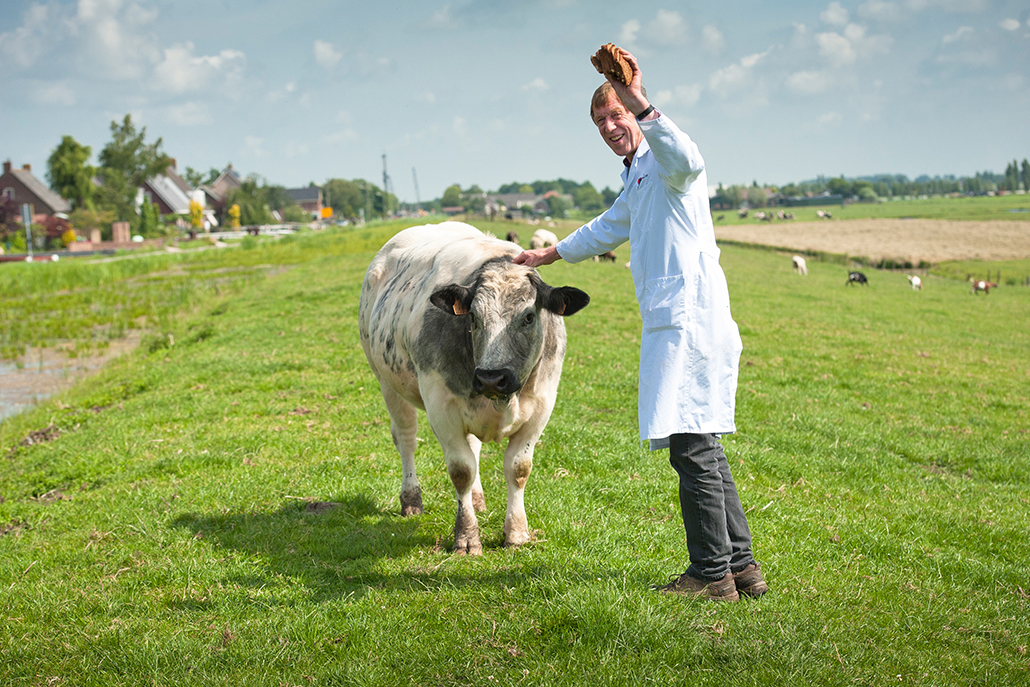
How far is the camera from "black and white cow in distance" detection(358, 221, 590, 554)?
472 centimetres

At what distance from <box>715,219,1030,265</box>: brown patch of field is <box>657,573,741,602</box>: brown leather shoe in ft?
187

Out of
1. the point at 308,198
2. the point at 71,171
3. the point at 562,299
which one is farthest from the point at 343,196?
the point at 562,299

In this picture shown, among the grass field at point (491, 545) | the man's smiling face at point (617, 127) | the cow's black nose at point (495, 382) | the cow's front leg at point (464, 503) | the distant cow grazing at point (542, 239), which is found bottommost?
the grass field at point (491, 545)

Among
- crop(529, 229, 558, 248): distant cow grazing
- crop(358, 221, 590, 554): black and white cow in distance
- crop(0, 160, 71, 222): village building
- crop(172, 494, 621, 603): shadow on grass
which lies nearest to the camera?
crop(358, 221, 590, 554): black and white cow in distance

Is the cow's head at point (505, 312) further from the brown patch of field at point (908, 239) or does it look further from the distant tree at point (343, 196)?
the distant tree at point (343, 196)

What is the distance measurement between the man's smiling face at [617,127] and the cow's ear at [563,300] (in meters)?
0.97

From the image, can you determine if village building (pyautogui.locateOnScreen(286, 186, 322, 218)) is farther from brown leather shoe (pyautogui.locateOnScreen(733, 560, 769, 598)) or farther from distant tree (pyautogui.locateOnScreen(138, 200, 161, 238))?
brown leather shoe (pyautogui.locateOnScreen(733, 560, 769, 598))

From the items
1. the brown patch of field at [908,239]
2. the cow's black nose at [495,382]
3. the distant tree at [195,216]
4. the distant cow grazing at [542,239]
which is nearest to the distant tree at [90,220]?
the distant tree at [195,216]

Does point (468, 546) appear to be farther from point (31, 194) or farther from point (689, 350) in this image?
point (31, 194)

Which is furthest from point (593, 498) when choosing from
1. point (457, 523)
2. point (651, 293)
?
point (651, 293)

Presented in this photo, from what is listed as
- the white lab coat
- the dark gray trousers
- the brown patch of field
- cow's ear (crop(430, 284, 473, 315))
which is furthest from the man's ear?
the brown patch of field

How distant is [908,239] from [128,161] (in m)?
91.4

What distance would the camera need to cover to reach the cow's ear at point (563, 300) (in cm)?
492

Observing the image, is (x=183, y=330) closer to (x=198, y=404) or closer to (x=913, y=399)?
(x=198, y=404)
